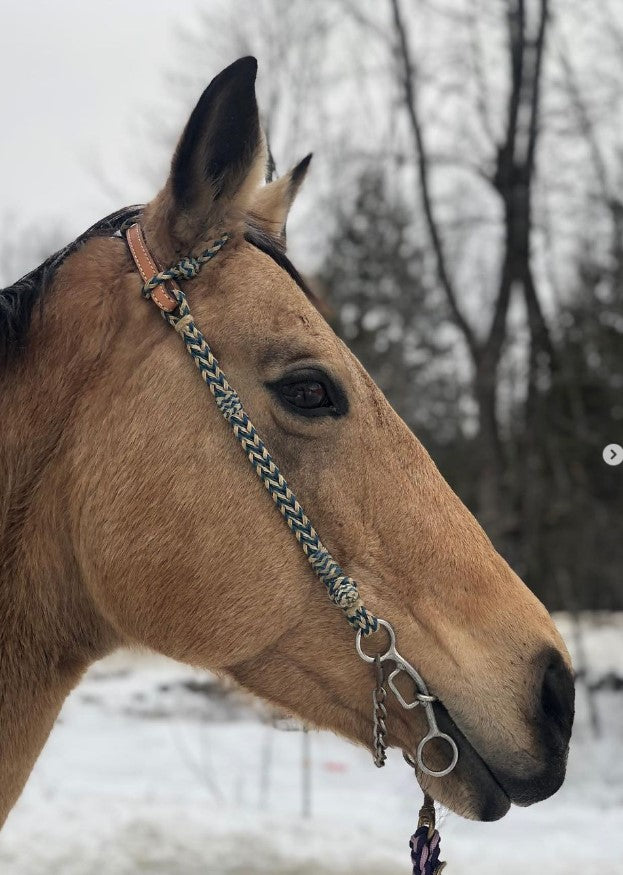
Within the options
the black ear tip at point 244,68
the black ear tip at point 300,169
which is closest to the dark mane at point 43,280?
the black ear tip at point 300,169

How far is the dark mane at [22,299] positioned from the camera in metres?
1.97

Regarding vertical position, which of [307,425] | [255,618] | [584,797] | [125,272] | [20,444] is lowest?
[584,797]

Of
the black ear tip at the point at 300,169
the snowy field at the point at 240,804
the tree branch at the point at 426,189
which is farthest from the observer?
the tree branch at the point at 426,189

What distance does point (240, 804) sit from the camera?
6.05 metres

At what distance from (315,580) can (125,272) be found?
2.79 feet

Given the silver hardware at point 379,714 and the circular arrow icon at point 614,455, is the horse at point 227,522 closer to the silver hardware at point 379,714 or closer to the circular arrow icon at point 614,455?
the silver hardware at point 379,714

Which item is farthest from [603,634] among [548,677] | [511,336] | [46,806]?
[548,677]

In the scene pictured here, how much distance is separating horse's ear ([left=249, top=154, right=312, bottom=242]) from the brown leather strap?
31 centimetres

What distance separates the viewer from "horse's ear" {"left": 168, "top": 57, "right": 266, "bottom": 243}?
1.87 m

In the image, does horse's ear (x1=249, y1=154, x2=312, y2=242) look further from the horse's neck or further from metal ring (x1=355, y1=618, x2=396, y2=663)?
metal ring (x1=355, y1=618, x2=396, y2=663)

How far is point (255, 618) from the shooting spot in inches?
73.2

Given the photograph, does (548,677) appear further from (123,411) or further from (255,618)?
(123,411)

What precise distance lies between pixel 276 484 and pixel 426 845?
0.86 metres

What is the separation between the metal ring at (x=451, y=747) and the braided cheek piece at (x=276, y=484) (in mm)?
246
